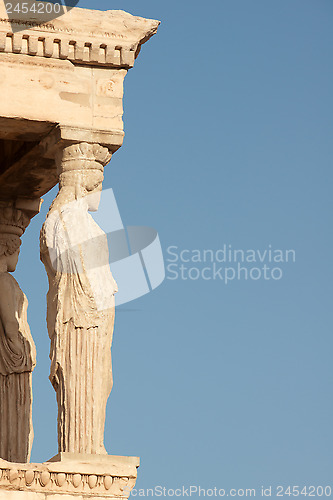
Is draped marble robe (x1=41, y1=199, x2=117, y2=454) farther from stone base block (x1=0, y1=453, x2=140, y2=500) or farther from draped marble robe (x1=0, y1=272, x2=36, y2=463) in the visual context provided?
draped marble robe (x1=0, y1=272, x2=36, y2=463)

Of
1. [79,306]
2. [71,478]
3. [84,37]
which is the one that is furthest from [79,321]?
[84,37]

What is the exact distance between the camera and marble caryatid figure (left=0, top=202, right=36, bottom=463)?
2064 centimetres

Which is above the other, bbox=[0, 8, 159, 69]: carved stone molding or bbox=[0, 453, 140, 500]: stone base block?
bbox=[0, 8, 159, 69]: carved stone molding

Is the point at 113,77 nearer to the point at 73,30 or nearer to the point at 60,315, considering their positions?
the point at 73,30

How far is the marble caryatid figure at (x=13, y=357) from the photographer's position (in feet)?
67.7

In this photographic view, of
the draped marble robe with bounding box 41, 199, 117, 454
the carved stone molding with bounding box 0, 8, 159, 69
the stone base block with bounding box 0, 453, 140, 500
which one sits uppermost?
the carved stone molding with bounding box 0, 8, 159, 69

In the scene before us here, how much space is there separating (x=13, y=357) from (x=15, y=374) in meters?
0.23

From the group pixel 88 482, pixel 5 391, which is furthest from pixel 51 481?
pixel 5 391

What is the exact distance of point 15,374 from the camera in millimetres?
20984

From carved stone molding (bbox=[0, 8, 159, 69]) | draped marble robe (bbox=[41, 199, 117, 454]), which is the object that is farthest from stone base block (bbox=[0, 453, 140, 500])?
carved stone molding (bbox=[0, 8, 159, 69])

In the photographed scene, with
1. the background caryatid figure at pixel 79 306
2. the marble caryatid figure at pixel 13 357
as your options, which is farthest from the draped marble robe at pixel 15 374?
the background caryatid figure at pixel 79 306

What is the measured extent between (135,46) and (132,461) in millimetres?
5081

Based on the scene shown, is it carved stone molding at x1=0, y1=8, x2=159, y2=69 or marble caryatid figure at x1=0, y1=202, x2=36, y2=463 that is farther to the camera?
marble caryatid figure at x1=0, y1=202, x2=36, y2=463

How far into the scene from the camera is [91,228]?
60.8 feet
